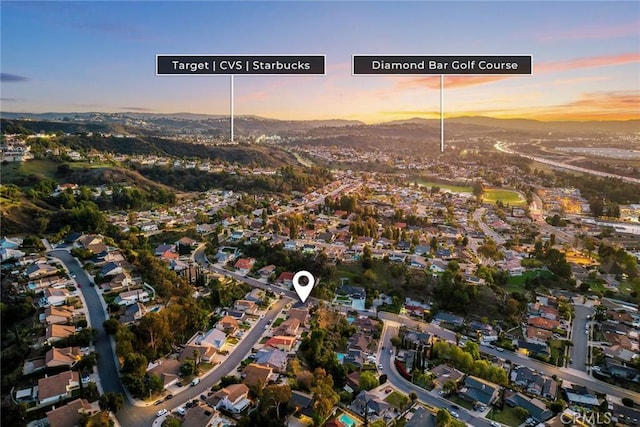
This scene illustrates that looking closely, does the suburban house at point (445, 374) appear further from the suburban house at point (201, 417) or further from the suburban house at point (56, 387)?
the suburban house at point (56, 387)

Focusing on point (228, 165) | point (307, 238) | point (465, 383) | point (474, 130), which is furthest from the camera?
point (474, 130)

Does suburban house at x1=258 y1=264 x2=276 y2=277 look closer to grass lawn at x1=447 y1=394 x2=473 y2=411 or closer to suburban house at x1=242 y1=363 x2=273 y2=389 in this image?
suburban house at x1=242 y1=363 x2=273 y2=389

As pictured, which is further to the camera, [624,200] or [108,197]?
[624,200]

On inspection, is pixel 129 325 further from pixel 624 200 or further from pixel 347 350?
pixel 624 200

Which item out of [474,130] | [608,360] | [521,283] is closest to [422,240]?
[521,283]

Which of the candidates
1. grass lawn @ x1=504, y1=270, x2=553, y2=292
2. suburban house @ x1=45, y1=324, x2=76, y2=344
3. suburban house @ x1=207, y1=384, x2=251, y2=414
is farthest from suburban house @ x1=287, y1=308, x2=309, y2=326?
grass lawn @ x1=504, y1=270, x2=553, y2=292

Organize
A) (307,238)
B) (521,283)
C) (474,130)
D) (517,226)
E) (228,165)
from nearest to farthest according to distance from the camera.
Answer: (521,283) < (307,238) < (517,226) < (228,165) < (474,130)
